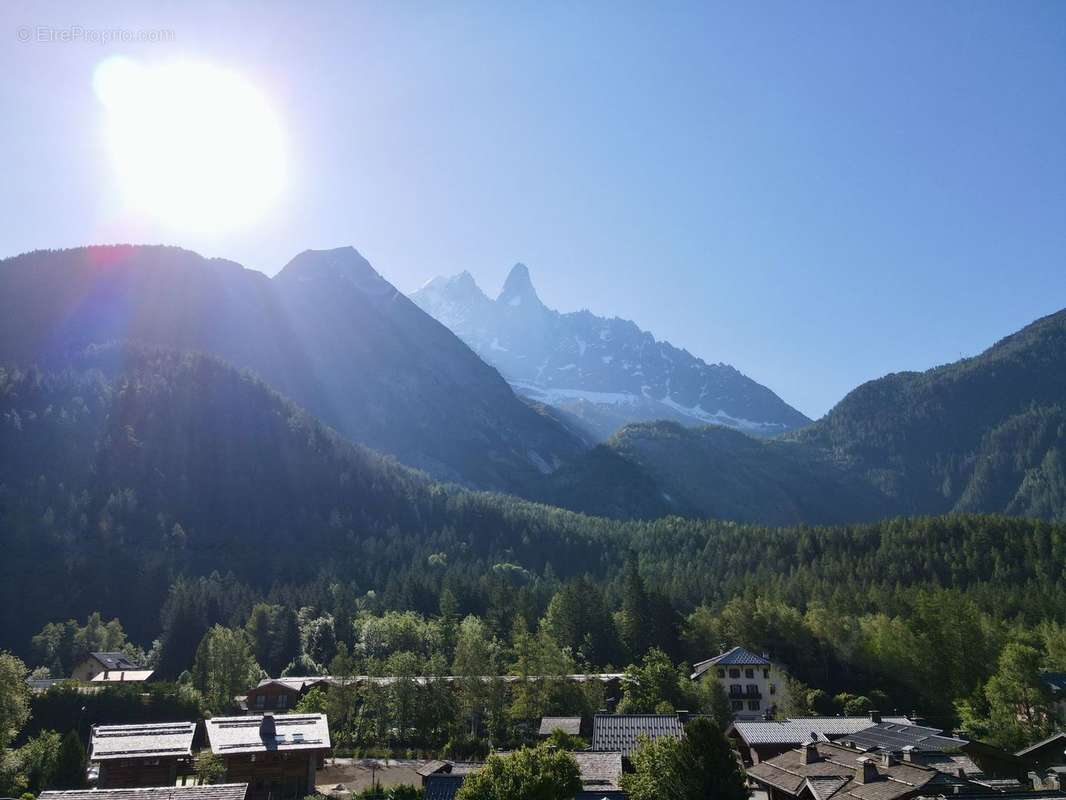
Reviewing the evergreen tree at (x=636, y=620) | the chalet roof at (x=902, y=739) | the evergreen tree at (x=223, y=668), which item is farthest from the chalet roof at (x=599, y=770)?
the evergreen tree at (x=636, y=620)

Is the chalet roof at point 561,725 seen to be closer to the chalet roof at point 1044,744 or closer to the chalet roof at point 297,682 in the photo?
the chalet roof at point 297,682

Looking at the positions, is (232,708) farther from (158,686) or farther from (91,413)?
(91,413)

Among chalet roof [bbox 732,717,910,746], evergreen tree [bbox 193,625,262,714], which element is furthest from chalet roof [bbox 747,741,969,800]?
evergreen tree [bbox 193,625,262,714]

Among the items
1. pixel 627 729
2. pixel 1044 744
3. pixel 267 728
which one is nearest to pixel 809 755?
pixel 627 729

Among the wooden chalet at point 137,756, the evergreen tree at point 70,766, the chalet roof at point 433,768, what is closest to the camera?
the chalet roof at point 433,768

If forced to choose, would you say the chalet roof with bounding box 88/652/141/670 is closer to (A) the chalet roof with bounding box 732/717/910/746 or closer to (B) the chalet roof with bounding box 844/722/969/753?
(A) the chalet roof with bounding box 732/717/910/746

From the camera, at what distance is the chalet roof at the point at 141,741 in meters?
56.4

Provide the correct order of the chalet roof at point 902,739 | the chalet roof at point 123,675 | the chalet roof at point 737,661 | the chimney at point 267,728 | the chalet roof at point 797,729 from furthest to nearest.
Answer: the chalet roof at point 123,675
the chalet roof at point 737,661
the chalet roof at point 797,729
the chimney at point 267,728
the chalet roof at point 902,739

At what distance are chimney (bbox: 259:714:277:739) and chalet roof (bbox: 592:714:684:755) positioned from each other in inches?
940

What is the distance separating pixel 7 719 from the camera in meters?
57.3

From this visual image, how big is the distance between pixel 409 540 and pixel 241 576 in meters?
39.7

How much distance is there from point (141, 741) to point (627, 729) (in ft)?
116

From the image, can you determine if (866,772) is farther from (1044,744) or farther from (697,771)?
(1044,744)

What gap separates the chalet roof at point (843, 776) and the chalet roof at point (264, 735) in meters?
32.0
